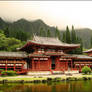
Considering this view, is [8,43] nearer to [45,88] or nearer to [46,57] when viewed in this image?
[46,57]

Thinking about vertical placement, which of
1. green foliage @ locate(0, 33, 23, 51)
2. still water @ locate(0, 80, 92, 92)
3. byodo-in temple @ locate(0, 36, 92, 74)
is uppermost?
green foliage @ locate(0, 33, 23, 51)

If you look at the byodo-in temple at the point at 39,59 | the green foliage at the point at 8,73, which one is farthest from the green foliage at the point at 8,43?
the green foliage at the point at 8,73

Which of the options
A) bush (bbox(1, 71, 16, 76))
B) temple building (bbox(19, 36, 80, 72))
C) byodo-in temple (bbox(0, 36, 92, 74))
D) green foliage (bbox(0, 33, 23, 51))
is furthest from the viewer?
green foliage (bbox(0, 33, 23, 51))

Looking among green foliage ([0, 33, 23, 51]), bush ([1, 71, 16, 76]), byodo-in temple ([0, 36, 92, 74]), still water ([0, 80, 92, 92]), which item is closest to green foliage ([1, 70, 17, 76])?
bush ([1, 71, 16, 76])

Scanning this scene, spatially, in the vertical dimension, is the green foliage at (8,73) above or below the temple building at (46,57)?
below

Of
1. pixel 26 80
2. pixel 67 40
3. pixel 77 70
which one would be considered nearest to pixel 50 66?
pixel 77 70

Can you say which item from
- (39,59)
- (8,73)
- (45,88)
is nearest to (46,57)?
(39,59)

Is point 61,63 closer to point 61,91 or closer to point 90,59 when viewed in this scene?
point 90,59

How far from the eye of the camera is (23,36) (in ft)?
230

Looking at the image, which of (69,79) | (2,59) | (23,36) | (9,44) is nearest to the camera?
(69,79)

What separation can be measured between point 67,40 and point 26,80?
45.7 meters

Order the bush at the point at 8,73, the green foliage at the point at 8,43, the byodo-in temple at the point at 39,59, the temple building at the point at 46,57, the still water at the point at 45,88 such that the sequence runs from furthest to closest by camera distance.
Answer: the green foliage at the point at 8,43 < the temple building at the point at 46,57 < the byodo-in temple at the point at 39,59 < the bush at the point at 8,73 < the still water at the point at 45,88

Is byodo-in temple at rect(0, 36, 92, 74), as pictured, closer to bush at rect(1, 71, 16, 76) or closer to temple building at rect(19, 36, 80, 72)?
temple building at rect(19, 36, 80, 72)

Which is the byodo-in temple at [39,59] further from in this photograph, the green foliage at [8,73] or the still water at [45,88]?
the still water at [45,88]
